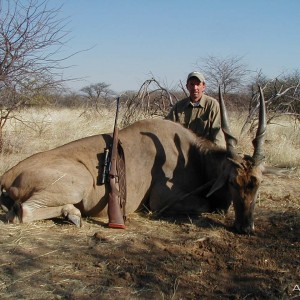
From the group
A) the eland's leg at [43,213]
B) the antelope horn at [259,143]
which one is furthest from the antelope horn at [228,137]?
the eland's leg at [43,213]

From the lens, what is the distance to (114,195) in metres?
4.72

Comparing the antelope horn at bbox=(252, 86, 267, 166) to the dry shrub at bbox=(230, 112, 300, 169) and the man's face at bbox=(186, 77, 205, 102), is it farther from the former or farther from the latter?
the dry shrub at bbox=(230, 112, 300, 169)

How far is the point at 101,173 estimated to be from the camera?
4.90m

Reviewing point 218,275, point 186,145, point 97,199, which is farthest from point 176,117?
point 218,275

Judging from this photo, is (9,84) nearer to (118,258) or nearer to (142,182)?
(142,182)

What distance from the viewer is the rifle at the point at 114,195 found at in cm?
456

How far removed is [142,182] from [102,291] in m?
2.11

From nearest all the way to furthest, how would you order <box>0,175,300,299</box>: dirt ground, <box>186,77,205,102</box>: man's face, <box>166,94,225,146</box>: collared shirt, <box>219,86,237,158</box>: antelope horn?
<box>0,175,300,299</box>: dirt ground
<box>219,86,237,158</box>: antelope horn
<box>166,94,225,146</box>: collared shirt
<box>186,77,205,102</box>: man's face

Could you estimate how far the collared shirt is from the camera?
581cm

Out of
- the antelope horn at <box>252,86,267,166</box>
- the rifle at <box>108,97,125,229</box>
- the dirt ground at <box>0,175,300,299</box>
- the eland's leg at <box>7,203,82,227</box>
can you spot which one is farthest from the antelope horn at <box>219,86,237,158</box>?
the eland's leg at <box>7,203,82,227</box>

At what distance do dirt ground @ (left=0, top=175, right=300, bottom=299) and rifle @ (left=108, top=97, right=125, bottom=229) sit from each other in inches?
5.0

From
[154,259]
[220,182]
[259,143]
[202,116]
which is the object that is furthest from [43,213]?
[202,116]

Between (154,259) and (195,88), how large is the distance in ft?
9.85

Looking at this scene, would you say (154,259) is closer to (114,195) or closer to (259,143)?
(114,195)
